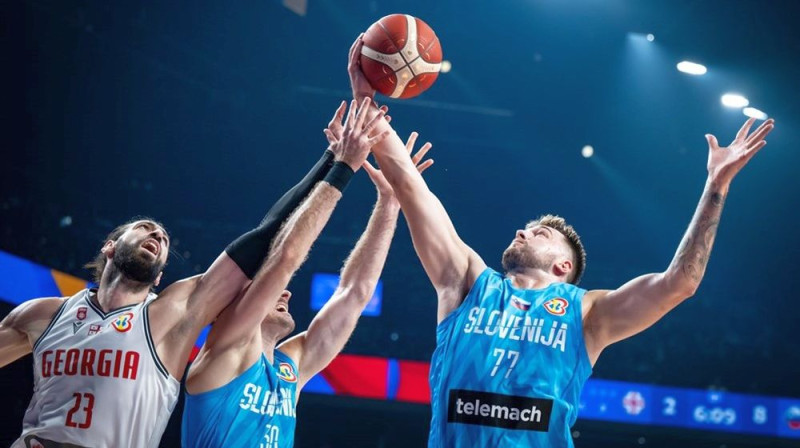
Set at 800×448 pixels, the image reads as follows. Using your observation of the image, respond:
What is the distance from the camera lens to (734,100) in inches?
480

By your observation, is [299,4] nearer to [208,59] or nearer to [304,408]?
[208,59]

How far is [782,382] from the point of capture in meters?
11.3

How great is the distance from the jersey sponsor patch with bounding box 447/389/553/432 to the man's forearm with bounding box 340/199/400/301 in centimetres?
116

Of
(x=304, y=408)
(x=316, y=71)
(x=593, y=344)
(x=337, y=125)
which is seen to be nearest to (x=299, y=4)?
(x=316, y=71)

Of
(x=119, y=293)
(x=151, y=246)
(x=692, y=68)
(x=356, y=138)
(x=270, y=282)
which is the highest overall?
(x=692, y=68)

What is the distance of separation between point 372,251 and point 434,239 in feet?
2.63

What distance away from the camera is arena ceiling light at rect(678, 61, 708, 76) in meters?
11.8

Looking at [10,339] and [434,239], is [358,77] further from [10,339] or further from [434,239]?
[10,339]

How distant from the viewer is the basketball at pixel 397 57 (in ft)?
11.6

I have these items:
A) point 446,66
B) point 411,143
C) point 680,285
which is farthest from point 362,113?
point 446,66

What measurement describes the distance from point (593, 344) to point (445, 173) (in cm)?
980

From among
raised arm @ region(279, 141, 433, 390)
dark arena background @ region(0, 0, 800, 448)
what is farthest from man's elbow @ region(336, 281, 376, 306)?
dark arena background @ region(0, 0, 800, 448)

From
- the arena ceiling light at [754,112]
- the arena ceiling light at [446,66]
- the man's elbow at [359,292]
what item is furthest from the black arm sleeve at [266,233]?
the arena ceiling light at [754,112]

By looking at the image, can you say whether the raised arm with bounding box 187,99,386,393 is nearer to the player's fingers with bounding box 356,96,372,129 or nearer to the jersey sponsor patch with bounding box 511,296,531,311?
the player's fingers with bounding box 356,96,372,129
